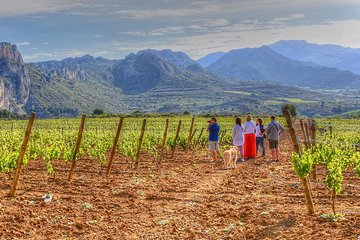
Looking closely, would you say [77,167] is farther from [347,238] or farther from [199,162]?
[347,238]

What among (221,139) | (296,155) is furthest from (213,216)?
(221,139)

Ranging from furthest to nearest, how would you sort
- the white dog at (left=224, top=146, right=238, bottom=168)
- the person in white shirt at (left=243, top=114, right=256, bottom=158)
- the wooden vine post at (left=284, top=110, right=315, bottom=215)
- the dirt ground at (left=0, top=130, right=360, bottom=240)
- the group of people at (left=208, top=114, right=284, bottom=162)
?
the person in white shirt at (left=243, top=114, right=256, bottom=158) → the group of people at (left=208, top=114, right=284, bottom=162) → the white dog at (left=224, top=146, right=238, bottom=168) → the wooden vine post at (left=284, top=110, right=315, bottom=215) → the dirt ground at (left=0, top=130, right=360, bottom=240)

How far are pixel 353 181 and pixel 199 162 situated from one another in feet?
23.6

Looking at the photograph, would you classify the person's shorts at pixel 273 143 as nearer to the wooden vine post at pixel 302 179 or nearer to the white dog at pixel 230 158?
the white dog at pixel 230 158

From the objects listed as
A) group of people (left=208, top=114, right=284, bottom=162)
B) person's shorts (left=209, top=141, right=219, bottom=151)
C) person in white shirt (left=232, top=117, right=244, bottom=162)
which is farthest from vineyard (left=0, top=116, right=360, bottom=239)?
person in white shirt (left=232, top=117, right=244, bottom=162)

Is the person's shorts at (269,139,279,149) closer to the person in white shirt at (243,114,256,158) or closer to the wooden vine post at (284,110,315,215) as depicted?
the person in white shirt at (243,114,256,158)

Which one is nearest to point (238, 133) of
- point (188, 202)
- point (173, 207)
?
point (188, 202)

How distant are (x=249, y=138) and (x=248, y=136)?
0.37 feet

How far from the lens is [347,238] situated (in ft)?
23.3

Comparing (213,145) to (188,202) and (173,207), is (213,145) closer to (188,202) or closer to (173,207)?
(188,202)

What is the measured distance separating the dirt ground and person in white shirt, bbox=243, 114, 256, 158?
138 inches

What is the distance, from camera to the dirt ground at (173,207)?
27.0 ft

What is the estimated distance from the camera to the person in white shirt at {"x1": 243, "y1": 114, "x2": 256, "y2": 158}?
1853 cm

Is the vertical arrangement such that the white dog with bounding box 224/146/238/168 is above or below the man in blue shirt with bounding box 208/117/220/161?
below
